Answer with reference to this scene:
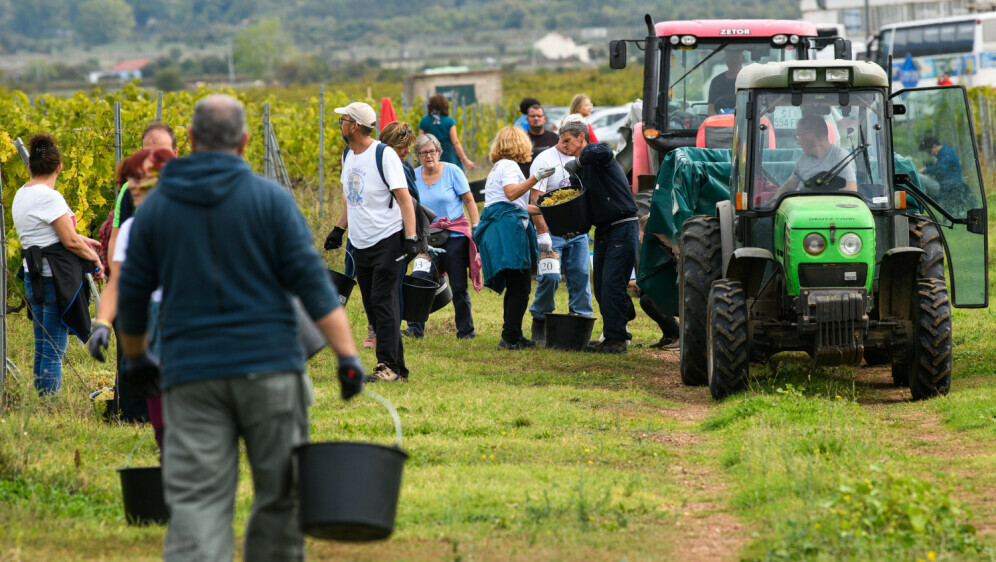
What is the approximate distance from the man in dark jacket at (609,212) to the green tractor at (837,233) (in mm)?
1498

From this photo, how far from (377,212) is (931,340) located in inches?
154

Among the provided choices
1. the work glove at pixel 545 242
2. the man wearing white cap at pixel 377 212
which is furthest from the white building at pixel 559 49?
the man wearing white cap at pixel 377 212

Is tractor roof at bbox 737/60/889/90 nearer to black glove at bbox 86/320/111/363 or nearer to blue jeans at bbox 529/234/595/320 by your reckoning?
blue jeans at bbox 529/234/595/320

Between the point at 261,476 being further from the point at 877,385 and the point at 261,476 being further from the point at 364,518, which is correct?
the point at 877,385

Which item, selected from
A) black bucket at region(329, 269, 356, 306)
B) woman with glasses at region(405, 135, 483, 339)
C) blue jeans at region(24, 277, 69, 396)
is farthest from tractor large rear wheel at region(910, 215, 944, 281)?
blue jeans at region(24, 277, 69, 396)

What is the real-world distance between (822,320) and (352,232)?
11.1 ft

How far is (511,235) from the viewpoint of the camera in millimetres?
11016

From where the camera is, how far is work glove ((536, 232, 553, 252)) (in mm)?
11086

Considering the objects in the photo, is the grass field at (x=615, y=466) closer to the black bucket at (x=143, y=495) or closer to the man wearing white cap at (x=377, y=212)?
the black bucket at (x=143, y=495)

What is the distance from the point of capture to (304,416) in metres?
4.40

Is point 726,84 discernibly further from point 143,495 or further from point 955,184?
point 143,495

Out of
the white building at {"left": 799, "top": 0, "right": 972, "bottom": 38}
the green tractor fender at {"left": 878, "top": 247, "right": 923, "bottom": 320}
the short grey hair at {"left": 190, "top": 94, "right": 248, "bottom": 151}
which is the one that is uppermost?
the white building at {"left": 799, "top": 0, "right": 972, "bottom": 38}

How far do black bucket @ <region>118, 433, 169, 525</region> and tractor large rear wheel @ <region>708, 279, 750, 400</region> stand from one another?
4.09 metres

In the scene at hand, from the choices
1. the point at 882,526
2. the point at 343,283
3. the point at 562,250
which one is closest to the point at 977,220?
the point at 562,250
